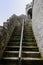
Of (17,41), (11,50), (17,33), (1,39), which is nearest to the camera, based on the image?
(1,39)

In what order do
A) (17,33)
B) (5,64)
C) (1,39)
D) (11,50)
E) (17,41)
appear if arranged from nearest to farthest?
1. (5,64)
2. (1,39)
3. (11,50)
4. (17,41)
5. (17,33)

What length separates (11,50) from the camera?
445 centimetres

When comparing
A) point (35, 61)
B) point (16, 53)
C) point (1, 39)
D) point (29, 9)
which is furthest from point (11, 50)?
point (29, 9)

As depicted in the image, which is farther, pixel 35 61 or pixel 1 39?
pixel 1 39

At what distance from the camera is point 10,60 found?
3.67m

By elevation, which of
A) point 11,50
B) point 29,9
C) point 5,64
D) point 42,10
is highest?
point 29,9

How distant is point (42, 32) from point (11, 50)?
1106 millimetres

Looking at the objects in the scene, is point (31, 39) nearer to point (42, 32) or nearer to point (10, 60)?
point (42, 32)

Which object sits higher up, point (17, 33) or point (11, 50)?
point (17, 33)

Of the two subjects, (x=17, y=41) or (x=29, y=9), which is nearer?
(x=17, y=41)

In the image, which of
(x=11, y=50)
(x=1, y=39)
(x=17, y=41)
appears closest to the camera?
(x=1, y=39)

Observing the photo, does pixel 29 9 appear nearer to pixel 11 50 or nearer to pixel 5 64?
pixel 11 50

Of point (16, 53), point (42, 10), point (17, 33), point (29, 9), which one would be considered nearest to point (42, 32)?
point (42, 10)

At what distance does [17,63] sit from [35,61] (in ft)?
1.44
